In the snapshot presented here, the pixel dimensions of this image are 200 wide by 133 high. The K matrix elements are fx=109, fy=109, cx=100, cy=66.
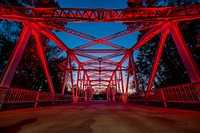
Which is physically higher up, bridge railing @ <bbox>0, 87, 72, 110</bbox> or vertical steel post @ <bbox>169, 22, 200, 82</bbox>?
vertical steel post @ <bbox>169, 22, 200, 82</bbox>

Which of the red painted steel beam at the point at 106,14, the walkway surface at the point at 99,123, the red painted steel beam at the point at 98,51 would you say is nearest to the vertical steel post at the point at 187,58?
the red painted steel beam at the point at 106,14

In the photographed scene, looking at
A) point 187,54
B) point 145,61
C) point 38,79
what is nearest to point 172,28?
point 187,54

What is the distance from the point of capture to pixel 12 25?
1450 centimetres

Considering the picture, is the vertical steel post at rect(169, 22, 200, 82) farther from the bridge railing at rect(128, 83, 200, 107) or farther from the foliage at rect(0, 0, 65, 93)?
the foliage at rect(0, 0, 65, 93)

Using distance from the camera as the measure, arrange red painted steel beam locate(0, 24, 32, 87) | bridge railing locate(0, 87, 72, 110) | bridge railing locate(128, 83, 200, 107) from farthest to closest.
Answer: red painted steel beam locate(0, 24, 32, 87), bridge railing locate(0, 87, 72, 110), bridge railing locate(128, 83, 200, 107)

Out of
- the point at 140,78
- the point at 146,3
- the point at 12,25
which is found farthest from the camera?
the point at 140,78

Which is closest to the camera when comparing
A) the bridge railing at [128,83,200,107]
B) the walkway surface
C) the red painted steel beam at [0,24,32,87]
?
the walkway surface

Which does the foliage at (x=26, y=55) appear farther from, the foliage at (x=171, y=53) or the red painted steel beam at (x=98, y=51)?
the foliage at (x=171, y=53)

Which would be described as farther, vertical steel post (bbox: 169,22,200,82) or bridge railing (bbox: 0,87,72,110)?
vertical steel post (bbox: 169,22,200,82)

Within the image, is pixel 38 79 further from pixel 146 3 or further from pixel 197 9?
pixel 197 9

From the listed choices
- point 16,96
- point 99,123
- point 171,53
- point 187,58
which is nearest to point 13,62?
point 16,96

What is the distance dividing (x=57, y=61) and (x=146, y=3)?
1706 cm

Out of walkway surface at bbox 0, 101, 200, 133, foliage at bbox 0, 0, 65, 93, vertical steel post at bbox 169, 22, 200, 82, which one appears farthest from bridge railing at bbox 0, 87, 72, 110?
vertical steel post at bbox 169, 22, 200, 82

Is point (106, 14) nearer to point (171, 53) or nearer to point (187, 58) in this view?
point (187, 58)
